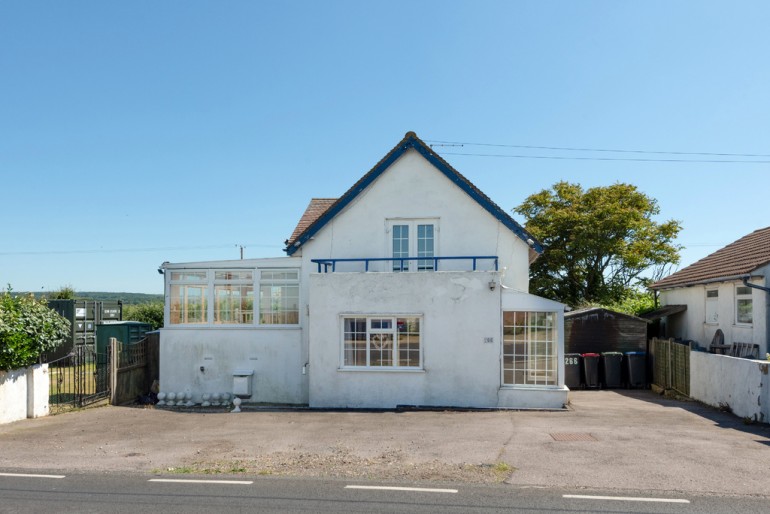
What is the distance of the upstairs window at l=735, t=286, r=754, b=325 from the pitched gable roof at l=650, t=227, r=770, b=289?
0.56 meters

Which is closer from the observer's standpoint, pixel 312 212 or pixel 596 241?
pixel 312 212

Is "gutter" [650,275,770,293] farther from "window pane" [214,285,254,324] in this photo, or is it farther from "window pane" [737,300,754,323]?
"window pane" [214,285,254,324]

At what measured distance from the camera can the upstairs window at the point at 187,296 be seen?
17.5 meters

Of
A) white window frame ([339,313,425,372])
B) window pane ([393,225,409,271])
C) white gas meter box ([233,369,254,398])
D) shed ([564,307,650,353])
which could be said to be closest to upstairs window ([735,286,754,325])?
shed ([564,307,650,353])

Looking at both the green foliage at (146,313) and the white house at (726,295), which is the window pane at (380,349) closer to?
the white house at (726,295)

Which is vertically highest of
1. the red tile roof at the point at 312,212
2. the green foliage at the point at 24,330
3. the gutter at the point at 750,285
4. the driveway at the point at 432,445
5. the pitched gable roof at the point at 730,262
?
the red tile roof at the point at 312,212

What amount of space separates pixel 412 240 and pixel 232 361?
20.7ft

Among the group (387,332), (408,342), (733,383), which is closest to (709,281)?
(733,383)

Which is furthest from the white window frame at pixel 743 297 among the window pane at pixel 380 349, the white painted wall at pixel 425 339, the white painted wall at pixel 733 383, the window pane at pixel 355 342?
the window pane at pixel 355 342

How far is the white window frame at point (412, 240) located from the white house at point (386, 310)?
0.10ft

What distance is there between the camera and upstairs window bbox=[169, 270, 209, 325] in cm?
1747

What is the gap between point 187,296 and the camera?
17.5 metres

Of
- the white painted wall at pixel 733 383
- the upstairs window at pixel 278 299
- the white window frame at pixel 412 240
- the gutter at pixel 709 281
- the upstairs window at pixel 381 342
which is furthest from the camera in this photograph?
the upstairs window at pixel 278 299

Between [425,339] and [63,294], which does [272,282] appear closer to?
[425,339]
